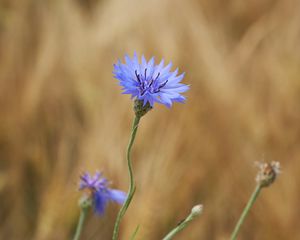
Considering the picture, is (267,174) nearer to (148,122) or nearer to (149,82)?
(149,82)

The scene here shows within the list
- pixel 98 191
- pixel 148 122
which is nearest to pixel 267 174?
pixel 98 191

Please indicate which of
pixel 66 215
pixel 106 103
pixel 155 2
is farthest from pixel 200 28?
pixel 66 215

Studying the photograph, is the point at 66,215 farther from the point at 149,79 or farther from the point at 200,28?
the point at 149,79

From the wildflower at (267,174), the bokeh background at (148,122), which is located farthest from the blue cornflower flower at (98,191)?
the bokeh background at (148,122)

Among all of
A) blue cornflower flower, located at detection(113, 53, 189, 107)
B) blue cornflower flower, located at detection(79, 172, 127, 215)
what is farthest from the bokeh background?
blue cornflower flower, located at detection(113, 53, 189, 107)

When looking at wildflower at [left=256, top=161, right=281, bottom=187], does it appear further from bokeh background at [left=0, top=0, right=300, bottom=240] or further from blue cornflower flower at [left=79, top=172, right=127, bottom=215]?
bokeh background at [left=0, top=0, right=300, bottom=240]

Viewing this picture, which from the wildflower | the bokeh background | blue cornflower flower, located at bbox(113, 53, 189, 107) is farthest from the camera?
the bokeh background
